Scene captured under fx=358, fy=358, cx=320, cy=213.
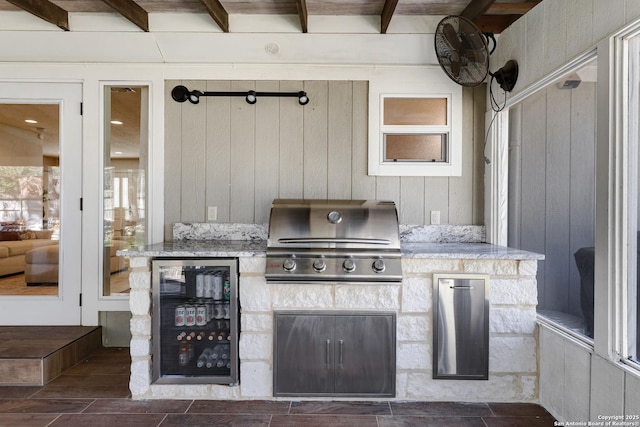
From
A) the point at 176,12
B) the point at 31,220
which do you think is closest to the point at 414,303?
the point at 176,12

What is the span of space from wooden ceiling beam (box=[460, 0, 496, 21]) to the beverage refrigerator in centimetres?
231

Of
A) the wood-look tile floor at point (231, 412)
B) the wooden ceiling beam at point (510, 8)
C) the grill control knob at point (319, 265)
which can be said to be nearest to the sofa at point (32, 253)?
the wood-look tile floor at point (231, 412)

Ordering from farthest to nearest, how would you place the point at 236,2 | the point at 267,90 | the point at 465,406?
the point at 267,90 < the point at 236,2 < the point at 465,406

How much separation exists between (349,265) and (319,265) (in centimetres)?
18

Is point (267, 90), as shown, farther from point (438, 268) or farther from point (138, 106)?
point (438, 268)

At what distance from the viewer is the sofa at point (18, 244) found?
2.93 metres

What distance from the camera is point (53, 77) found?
9.42ft

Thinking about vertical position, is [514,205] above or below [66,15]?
below

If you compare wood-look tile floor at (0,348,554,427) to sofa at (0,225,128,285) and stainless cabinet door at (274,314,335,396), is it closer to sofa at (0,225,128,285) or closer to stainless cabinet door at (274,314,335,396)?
stainless cabinet door at (274,314,335,396)

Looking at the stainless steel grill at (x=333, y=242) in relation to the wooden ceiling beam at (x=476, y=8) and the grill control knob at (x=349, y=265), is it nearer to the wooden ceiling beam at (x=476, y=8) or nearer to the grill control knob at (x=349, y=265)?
the grill control knob at (x=349, y=265)

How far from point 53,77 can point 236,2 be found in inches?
63.9

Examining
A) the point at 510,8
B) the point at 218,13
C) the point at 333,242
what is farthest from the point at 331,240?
the point at 510,8

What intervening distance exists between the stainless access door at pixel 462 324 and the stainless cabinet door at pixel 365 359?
0.95 ft

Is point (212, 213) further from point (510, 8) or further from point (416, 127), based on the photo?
point (510, 8)
